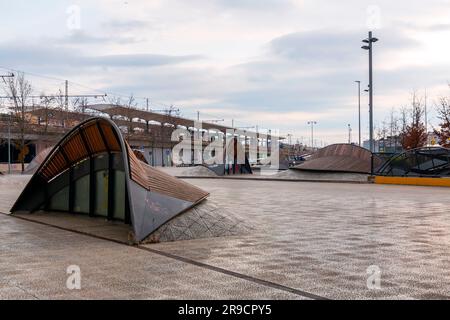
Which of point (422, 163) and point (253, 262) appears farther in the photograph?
point (422, 163)

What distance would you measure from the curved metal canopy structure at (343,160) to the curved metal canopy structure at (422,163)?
1.67 m

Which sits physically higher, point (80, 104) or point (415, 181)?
point (80, 104)

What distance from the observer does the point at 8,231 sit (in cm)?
1092

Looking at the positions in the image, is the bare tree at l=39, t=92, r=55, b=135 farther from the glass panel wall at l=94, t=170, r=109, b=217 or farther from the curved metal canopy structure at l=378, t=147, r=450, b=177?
the glass panel wall at l=94, t=170, r=109, b=217

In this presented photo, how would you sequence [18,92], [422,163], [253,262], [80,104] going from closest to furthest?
1. [253,262]
2. [422,163]
3. [18,92]
4. [80,104]

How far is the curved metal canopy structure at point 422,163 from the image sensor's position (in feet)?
86.7

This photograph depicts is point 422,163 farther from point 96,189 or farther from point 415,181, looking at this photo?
point 96,189

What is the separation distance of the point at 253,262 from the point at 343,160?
24.6 metres

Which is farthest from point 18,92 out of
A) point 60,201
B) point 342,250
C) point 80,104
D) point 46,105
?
point 342,250

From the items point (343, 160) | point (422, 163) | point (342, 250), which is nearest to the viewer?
point (342, 250)

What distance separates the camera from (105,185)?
12.5 metres
